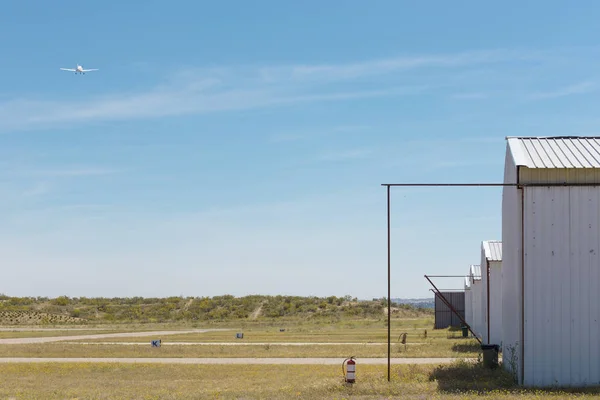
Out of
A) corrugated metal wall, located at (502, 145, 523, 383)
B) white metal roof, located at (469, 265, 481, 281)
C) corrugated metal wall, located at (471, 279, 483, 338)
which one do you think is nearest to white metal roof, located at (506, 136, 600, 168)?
corrugated metal wall, located at (502, 145, 523, 383)

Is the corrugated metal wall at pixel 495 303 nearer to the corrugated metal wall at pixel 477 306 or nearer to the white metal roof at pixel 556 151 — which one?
the corrugated metal wall at pixel 477 306

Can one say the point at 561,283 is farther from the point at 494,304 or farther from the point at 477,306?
the point at 477,306

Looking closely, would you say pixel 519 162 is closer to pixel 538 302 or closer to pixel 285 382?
pixel 538 302

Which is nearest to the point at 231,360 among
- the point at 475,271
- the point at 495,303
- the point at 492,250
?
the point at 495,303

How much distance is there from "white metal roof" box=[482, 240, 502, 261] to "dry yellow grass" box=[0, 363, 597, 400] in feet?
34.3

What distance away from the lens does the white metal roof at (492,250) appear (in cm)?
3631

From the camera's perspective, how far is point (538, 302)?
20.6 m

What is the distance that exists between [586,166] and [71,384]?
52.2 ft

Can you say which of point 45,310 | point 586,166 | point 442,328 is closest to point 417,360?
point 586,166

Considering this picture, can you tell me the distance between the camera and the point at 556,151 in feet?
73.6

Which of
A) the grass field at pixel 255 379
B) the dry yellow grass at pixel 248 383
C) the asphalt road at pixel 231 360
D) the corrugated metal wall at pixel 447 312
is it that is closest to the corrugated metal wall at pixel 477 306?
the grass field at pixel 255 379

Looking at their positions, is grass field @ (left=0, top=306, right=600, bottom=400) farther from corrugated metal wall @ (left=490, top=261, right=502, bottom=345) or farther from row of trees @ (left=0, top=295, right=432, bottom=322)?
row of trees @ (left=0, top=295, right=432, bottom=322)

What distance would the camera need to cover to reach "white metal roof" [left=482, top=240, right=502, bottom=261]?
36.3m

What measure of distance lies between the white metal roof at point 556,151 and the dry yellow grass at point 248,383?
570cm
